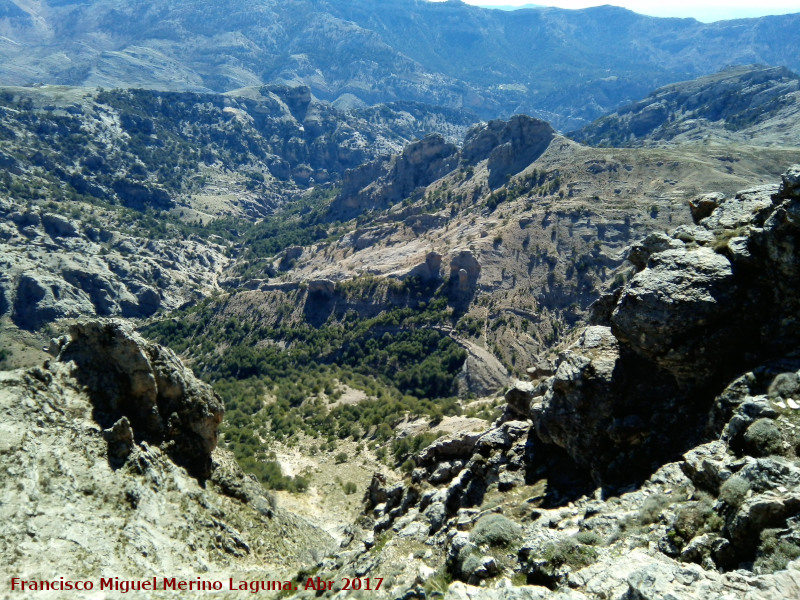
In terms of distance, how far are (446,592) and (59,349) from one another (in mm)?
22071

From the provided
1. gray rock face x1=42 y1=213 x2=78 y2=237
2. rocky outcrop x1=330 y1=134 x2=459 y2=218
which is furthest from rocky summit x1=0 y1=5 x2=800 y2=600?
rocky outcrop x1=330 y1=134 x2=459 y2=218

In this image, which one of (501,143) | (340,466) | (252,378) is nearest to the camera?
(340,466)

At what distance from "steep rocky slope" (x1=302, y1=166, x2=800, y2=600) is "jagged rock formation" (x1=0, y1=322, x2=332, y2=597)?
581 cm

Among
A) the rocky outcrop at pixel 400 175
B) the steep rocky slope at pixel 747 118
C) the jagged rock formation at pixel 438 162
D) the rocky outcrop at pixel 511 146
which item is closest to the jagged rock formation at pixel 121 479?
the rocky outcrop at pixel 511 146

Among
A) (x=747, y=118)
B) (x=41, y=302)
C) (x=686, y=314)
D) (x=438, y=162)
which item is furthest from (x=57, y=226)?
(x=747, y=118)

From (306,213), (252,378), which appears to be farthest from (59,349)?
(306,213)

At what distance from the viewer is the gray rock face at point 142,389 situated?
22641mm

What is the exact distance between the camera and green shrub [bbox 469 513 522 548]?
13.0 metres

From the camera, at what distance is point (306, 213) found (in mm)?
163625

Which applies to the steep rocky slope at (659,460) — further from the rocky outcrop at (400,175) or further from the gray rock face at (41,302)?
the rocky outcrop at (400,175)

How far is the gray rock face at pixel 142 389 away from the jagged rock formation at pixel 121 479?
0.05 m

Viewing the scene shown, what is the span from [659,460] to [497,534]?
16.6ft

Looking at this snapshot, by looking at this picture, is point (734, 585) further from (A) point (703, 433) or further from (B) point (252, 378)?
(B) point (252, 378)

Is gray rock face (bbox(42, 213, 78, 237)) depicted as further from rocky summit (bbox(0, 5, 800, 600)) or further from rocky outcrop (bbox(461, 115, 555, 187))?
rocky outcrop (bbox(461, 115, 555, 187))
